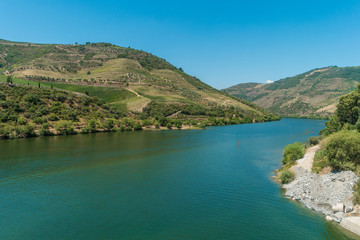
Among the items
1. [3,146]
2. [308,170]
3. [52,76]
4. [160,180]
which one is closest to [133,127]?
[3,146]

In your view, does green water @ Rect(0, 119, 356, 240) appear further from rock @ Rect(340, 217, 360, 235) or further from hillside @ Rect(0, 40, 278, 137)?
hillside @ Rect(0, 40, 278, 137)

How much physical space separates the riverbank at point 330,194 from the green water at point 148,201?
1.19 meters

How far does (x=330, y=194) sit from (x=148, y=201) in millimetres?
19168

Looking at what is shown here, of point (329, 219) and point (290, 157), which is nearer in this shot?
point (329, 219)

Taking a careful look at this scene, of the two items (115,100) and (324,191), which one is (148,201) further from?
(115,100)

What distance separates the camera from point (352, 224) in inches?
792

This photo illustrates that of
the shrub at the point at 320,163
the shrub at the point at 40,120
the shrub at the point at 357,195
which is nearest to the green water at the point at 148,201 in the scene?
the shrub at the point at 357,195

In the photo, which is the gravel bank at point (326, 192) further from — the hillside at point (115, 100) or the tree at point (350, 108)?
the hillside at point (115, 100)

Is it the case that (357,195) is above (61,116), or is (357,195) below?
below

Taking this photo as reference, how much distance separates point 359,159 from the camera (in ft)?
98.8

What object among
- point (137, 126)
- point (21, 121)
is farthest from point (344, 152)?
point (137, 126)

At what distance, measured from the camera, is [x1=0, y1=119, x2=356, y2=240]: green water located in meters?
20.3

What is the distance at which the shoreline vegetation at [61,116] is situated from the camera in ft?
250

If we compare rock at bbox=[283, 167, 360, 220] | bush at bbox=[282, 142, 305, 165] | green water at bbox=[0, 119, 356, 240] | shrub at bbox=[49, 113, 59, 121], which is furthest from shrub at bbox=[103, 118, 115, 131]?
rock at bbox=[283, 167, 360, 220]
